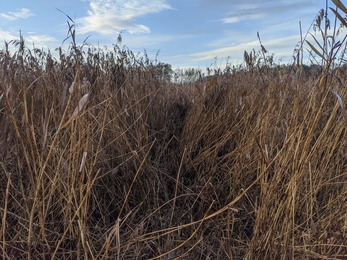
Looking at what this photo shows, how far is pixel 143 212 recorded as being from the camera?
1.37 m

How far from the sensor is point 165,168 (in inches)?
66.3

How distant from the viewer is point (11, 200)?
123cm

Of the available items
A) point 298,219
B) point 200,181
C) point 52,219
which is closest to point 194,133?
point 200,181

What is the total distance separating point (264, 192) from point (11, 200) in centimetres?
103

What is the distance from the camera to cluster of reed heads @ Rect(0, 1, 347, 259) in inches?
36.1

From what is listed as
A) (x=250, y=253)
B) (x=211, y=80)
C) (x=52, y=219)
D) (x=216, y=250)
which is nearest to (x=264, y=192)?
(x=250, y=253)

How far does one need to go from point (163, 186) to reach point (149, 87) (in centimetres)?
84

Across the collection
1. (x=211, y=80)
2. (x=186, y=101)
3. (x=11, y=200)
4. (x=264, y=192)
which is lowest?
(x=11, y=200)

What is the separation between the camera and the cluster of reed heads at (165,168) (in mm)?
917

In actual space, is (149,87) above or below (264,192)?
above

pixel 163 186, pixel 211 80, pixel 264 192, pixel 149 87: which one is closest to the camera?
pixel 264 192

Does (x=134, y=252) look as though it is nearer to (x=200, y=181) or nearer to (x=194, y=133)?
(x=200, y=181)

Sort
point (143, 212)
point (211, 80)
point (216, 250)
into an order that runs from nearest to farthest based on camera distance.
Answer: point (216, 250) < point (143, 212) < point (211, 80)

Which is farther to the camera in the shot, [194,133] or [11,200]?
[194,133]
